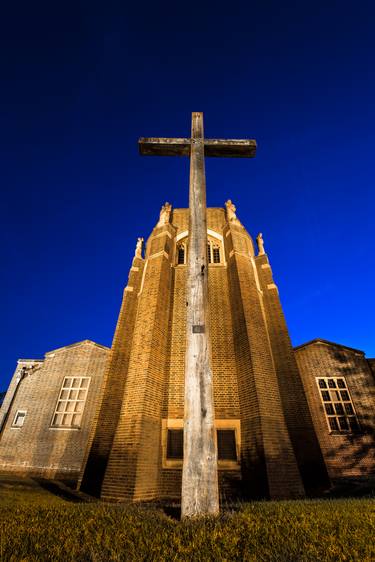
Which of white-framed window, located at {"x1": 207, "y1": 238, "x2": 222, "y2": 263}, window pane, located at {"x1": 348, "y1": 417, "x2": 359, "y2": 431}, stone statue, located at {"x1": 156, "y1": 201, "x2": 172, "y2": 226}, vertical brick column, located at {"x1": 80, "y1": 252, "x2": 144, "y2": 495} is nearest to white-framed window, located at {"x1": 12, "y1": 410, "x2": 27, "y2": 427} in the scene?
vertical brick column, located at {"x1": 80, "y1": 252, "x2": 144, "y2": 495}

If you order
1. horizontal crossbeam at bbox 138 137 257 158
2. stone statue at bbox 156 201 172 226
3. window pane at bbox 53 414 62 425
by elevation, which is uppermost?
stone statue at bbox 156 201 172 226

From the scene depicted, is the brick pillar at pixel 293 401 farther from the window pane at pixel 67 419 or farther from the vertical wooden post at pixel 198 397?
the window pane at pixel 67 419

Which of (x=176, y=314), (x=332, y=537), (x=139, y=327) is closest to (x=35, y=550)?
(x=332, y=537)

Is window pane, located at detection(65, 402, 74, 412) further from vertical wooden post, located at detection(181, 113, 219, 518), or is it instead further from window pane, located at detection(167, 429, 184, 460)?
vertical wooden post, located at detection(181, 113, 219, 518)

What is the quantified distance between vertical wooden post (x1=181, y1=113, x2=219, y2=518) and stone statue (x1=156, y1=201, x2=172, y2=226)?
9.34m

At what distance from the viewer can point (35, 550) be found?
2.14m

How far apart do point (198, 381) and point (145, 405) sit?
5119 millimetres

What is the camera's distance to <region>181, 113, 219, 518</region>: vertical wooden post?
2879mm

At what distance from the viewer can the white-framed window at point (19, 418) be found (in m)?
13.5

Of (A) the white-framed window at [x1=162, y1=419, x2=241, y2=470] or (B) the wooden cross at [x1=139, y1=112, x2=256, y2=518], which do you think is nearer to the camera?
(B) the wooden cross at [x1=139, y1=112, x2=256, y2=518]

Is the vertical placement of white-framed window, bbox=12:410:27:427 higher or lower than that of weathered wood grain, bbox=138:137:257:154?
lower

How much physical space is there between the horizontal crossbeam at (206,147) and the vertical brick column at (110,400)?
22.5 feet

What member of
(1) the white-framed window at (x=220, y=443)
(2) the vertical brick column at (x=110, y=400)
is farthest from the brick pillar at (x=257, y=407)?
(2) the vertical brick column at (x=110, y=400)

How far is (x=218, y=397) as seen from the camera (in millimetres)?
8805
